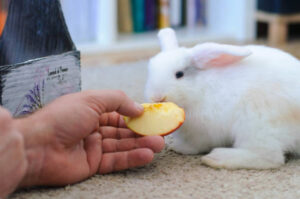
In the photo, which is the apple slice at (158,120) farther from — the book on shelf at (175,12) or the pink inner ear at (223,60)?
the book on shelf at (175,12)

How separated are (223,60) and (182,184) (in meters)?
0.31

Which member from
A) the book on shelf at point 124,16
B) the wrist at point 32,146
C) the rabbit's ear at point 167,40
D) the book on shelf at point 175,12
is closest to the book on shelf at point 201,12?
the book on shelf at point 175,12

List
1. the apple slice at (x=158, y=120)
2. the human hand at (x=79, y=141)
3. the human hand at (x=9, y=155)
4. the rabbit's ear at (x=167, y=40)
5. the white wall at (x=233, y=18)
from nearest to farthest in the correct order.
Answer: the human hand at (x=9, y=155) < the human hand at (x=79, y=141) < the apple slice at (x=158, y=120) < the rabbit's ear at (x=167, y=40) < the white wall at (x=233, y=18)

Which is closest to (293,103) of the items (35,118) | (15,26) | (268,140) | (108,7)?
(268,140)

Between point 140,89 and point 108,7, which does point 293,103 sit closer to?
point 140,89

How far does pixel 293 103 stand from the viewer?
1002 mm

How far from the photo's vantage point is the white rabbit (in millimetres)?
994

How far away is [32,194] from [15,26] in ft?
1.35

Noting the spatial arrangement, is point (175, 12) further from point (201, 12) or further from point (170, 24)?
point (201, 12)

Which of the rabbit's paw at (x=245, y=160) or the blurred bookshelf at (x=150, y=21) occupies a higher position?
the blurred bookshelf at (x=150, y=21)

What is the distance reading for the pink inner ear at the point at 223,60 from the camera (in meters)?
1.04

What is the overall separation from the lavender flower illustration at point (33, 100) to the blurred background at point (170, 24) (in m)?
1.14

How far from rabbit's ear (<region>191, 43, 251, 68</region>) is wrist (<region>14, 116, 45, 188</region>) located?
→ 41 centimetres

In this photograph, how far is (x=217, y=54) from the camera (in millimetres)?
1034
